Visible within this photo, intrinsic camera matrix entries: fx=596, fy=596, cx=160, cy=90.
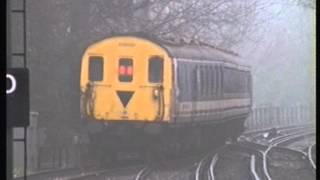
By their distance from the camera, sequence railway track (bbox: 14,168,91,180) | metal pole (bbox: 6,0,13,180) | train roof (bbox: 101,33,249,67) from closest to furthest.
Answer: metal pole (bbox: 6,0,13,180)
railway track (bbox: 14,168,91,180)
train roof (bbox: 101,33,249,67)

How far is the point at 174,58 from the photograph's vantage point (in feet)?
11.8

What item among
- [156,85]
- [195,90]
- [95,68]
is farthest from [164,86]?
[95,68]

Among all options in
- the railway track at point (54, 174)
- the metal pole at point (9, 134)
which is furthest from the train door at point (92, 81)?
the metal pole at point (9, 134)

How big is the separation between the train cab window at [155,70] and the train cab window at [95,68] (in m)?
0.29

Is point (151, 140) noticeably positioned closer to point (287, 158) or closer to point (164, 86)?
point (164, 86)

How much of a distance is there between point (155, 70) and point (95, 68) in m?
0.35

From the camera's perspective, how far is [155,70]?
354 centimetres

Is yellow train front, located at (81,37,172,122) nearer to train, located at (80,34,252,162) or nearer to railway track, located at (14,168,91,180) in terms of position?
train, located at (80,34,252,162)

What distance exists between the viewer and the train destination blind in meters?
2.60

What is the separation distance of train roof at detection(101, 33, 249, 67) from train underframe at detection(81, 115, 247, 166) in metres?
0.39

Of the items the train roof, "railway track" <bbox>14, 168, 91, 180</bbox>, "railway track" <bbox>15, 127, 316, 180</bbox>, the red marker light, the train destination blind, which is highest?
the train roof

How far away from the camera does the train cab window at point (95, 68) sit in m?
3.46

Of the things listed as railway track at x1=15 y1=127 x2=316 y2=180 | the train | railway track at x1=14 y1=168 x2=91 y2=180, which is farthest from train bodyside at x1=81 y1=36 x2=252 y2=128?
railway track at x1=14 y1=168 x2=91 y2=180

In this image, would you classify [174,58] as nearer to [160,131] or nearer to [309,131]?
[160,131]
